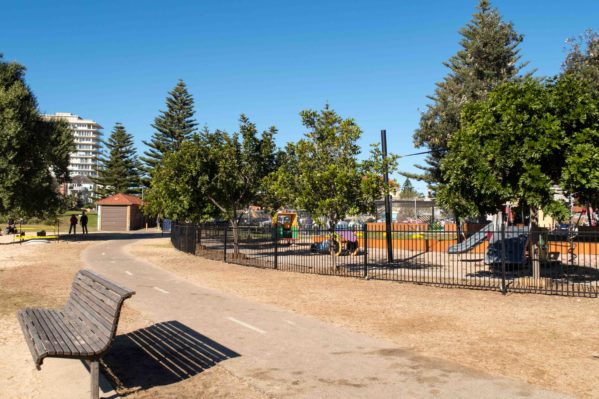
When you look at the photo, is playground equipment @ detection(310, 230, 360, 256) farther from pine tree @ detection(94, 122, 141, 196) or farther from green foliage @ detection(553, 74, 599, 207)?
pine tree @ detection(94, 122, 141, 196)

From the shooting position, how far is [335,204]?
15.3 meters

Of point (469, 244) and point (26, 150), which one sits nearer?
point (469, 244)

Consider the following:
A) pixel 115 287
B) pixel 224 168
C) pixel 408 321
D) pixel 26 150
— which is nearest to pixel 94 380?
pixel 115 287

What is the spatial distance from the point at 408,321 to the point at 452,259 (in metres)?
13.0

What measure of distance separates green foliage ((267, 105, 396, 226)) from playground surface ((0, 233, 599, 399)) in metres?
2.35

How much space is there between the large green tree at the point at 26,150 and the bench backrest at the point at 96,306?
85.0 ft

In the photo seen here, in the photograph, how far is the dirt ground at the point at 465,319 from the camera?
6242 millimetres

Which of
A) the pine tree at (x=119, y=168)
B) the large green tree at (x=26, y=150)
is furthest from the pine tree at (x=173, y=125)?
the large green tree at (x=26, y=150)

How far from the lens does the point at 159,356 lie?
6.52 m

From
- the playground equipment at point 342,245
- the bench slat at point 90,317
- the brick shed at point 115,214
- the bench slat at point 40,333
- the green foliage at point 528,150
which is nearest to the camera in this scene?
the bench slat at point 40,333

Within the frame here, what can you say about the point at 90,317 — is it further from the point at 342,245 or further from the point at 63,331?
the point at 342,245

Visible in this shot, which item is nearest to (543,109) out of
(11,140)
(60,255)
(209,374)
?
(209,374)

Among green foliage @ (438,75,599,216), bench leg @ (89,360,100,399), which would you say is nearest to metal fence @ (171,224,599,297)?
green foliage @ (438,75,599,216)

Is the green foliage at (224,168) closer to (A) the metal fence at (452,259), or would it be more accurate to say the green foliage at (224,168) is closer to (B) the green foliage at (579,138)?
(A) the metal fence at (452,259)
